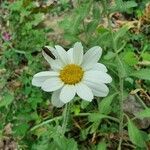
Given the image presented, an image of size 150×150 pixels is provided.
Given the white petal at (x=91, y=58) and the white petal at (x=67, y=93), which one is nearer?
the white petal at (x=67, y=93)

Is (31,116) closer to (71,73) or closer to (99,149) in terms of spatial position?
(99,149)

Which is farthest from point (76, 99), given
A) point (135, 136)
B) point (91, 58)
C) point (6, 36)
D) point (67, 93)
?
point (6, 36)

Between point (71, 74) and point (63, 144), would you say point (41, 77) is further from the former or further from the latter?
point (63, 144)

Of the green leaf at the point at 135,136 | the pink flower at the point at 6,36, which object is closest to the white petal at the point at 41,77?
the green leaf at the point at 135,136

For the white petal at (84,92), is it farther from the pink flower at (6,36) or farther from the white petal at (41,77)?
the pink flower at (6,36)

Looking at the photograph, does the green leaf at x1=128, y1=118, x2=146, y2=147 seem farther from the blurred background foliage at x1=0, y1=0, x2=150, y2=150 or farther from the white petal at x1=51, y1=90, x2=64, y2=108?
the white petal at x1=51, y1=90, x2=64, y2=108

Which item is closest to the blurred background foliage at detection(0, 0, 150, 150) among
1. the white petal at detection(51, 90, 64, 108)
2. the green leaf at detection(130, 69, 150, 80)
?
the green leaf at detection(130, 69, 150, 80)
